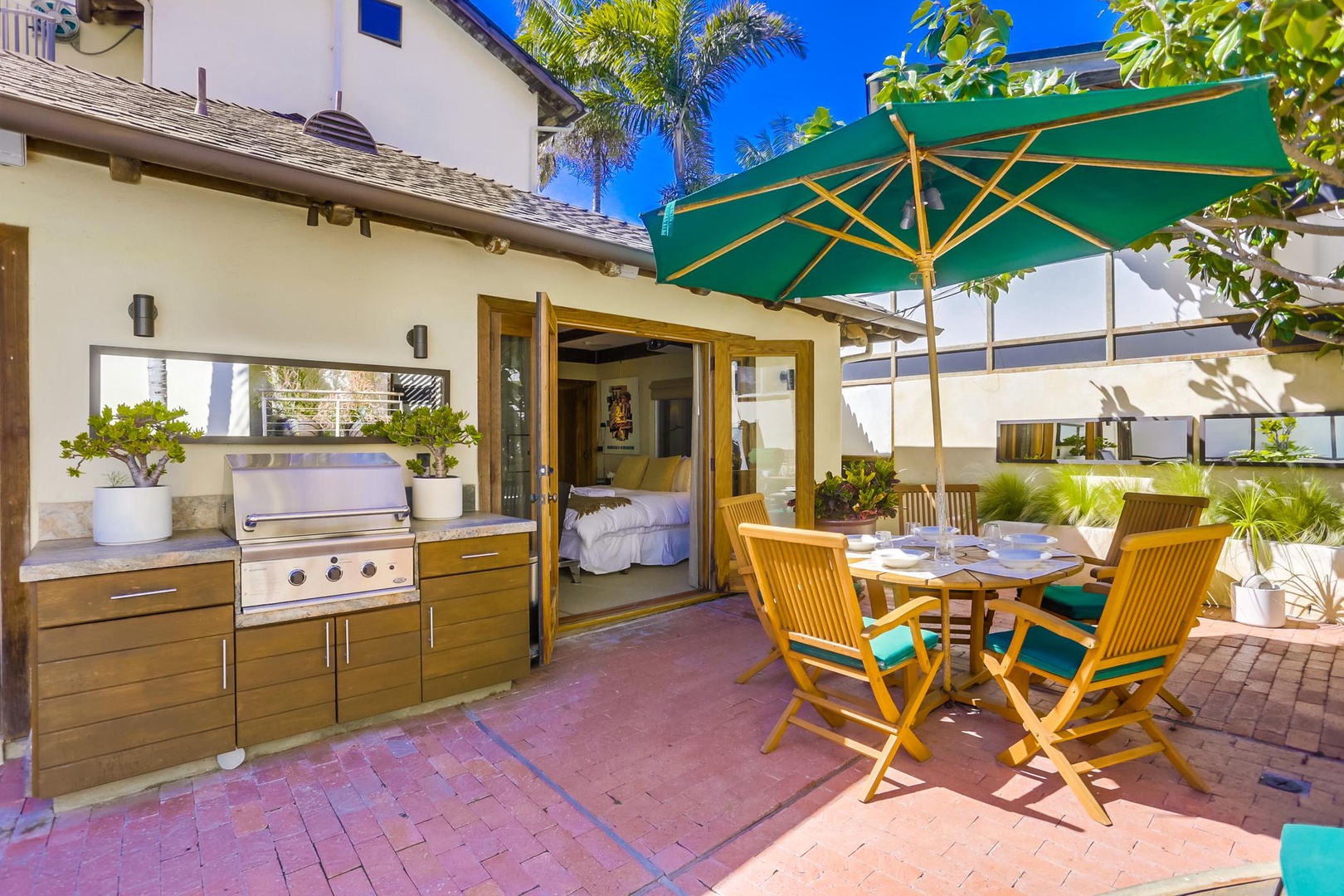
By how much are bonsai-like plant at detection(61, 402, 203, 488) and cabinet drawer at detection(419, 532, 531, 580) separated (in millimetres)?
1200

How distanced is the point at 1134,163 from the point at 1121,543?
1.91 meters

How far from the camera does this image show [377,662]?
3254 mm

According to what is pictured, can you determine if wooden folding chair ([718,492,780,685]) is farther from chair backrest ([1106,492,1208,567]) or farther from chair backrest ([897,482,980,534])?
chair backrest ([1106,492,1208,567])

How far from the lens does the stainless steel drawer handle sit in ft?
8.54

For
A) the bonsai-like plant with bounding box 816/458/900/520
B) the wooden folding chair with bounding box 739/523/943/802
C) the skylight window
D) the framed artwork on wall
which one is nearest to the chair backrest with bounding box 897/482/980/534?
the bonsai-like plant with bounding box 816/458/900/520

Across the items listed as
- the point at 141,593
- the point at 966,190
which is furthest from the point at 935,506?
the point at 141,593

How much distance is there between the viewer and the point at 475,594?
358cm

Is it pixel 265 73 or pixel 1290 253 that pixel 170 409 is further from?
pixel 1290 253

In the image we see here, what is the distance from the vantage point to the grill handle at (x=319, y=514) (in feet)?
9.75

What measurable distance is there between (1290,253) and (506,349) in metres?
7.04

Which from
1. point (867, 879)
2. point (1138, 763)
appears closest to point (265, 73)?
point (867, 879)

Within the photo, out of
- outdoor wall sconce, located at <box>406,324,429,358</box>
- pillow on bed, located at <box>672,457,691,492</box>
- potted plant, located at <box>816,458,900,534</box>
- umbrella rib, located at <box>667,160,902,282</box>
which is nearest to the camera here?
umbrella rib, located at <box>667,160,902,282</box>

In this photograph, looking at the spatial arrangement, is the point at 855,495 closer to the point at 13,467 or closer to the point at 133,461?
the point at 133,461

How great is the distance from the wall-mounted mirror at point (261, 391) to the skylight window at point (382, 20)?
455 cm
